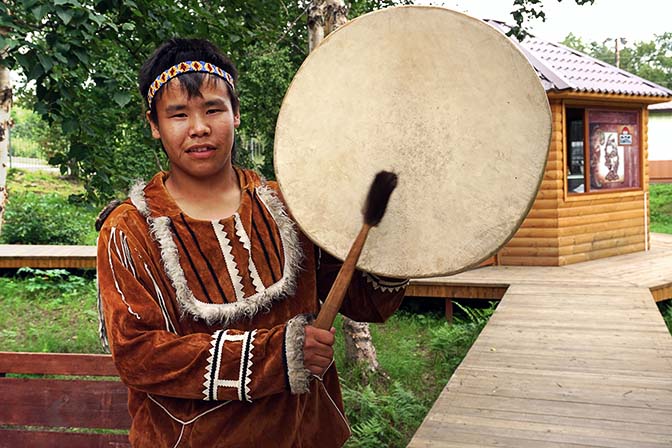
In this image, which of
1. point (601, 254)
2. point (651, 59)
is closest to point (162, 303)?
point (601, 254)

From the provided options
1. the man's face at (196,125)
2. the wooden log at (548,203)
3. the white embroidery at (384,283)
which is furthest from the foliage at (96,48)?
the wooden log at (548,203)

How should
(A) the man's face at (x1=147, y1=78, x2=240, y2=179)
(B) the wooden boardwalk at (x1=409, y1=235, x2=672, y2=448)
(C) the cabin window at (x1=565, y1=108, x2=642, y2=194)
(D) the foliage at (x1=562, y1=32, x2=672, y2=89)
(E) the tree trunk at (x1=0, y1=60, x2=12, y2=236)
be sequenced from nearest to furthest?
(A) the man's face at (x1=147, y1=78, x2=240, y2=179) → (B) the wooden boardwalk at (x1=409, y1=235, x2=672, y2=448) → (E) the tree trunk at (x1=0, y1=60, x2=12, y2=236) → (C) the cabin window at (x1=565, y1=108, x2=642, y2=194) → (D) the foliage at (x1=562, y1=32, x2=672, y2=89)

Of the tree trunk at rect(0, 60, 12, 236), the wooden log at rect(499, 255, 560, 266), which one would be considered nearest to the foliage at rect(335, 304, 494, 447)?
the wooden log at rect(499, 255, 560, 266)

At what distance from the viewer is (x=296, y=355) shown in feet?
3.71

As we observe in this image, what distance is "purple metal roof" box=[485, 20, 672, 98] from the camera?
7047 millimetres

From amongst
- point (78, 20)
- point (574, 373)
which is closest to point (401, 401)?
point (574, 373)

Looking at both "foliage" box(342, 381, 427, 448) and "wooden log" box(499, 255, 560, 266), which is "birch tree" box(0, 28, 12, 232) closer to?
"foliage" box(342, 381, 427, 448)

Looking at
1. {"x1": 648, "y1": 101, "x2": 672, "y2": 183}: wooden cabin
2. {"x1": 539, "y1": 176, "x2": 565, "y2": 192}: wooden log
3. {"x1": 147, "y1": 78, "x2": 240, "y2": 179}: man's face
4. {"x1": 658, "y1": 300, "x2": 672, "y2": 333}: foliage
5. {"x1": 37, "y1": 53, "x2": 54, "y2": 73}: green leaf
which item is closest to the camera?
{"x1": 147, "y1": 78, "x2": 240, "y2": 179}: man's face

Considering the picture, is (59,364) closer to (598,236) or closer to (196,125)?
(196,125)

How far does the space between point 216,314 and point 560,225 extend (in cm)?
673

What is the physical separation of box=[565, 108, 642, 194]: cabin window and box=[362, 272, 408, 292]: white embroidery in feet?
22.1

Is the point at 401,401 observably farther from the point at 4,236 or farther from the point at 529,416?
the point at 4,236

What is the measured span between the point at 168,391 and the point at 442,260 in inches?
20.9

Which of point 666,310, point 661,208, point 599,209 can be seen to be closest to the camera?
point 666,310
